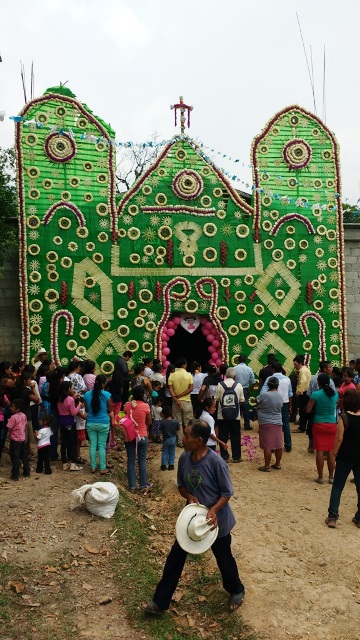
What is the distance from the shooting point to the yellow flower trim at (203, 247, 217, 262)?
14148mm

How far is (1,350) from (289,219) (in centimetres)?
692

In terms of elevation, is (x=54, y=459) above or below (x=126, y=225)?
below

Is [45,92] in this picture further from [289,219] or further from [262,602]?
[262,602]

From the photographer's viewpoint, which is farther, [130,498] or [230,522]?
[130,498]

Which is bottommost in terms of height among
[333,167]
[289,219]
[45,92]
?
[289,219]

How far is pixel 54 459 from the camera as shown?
Answer: 31.8 feet

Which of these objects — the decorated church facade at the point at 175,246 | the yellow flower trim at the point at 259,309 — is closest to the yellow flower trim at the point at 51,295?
the decorated church facade at the point at 175,246

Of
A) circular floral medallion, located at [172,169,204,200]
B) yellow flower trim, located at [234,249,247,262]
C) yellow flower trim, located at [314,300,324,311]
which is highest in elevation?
circular floral medallion, located at [172,169,204,200]

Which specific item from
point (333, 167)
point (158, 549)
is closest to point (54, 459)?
point (158, 549)

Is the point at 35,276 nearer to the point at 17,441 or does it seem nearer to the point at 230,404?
the point at 17,441

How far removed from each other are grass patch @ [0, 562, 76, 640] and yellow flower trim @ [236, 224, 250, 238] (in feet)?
31.2

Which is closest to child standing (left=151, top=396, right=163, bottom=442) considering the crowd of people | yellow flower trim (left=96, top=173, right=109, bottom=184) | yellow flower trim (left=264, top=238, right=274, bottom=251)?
the crowd of people

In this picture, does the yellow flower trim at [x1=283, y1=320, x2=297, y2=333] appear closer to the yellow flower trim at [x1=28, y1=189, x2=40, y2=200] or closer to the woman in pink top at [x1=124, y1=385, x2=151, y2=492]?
the yellow flower trim at [x1=28, y1=189, x2=40, y2=200]

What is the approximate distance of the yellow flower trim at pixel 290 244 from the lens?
47.8 feet
